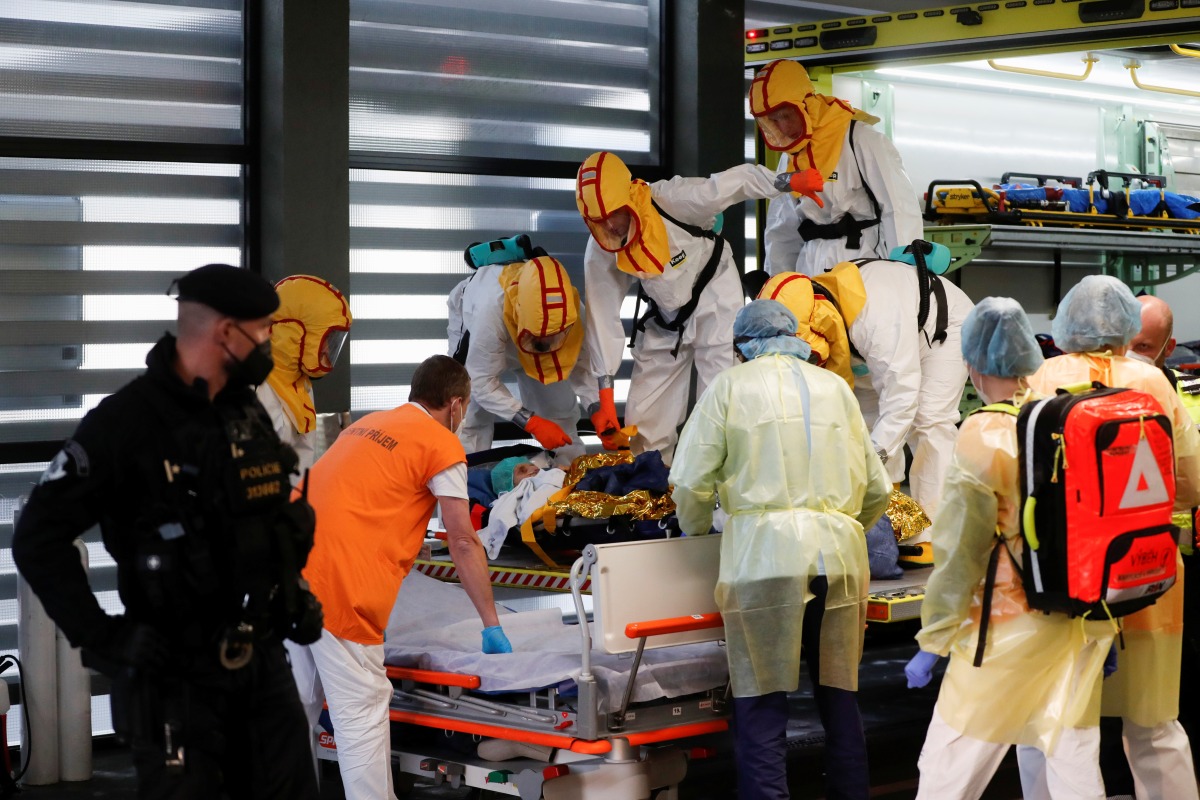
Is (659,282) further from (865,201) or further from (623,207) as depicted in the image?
(865,201)

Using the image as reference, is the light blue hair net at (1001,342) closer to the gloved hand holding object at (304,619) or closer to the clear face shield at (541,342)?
the gloved hand holding object at (304,619)

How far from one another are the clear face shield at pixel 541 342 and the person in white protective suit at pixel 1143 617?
2754 millimetres

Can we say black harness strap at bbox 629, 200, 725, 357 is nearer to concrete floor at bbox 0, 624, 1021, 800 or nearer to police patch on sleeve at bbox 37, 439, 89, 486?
concrete floor at bbox 0, 624, 1021, 800

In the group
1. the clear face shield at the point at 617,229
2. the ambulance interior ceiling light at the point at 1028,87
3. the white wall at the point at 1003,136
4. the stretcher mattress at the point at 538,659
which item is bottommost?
the stretcher mattress at the point at 538,659

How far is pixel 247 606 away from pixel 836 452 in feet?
6.99

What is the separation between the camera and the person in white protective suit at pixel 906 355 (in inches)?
226

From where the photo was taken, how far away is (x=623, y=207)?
6.17 metres

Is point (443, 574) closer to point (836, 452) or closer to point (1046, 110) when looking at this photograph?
point (836, 452)

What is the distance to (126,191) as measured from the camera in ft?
22.2

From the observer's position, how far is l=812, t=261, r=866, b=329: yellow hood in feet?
19.1

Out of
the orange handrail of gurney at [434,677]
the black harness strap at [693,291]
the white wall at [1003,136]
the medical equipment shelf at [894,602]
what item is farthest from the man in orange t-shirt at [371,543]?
the white wall at [1003,136]

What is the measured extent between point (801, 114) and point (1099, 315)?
8.81 ft

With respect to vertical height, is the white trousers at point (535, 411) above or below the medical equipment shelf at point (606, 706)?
above

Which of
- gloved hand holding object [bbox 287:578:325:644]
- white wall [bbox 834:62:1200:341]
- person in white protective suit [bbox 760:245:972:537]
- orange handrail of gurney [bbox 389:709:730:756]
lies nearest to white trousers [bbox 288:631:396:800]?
orange handrail of gurney [bbox 389:709:730:756]
